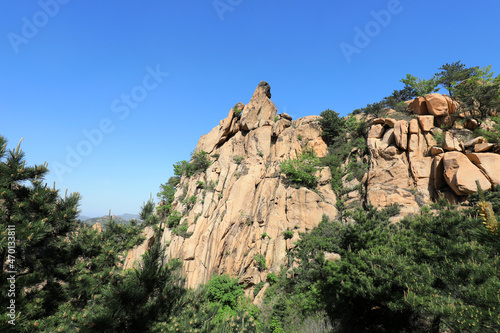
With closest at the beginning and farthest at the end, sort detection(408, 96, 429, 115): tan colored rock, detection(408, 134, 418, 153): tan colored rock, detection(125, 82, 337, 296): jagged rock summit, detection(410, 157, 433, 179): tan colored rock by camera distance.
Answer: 1. detection(410, 157, 433, 179): tan colored rock
2. detection(408, 134, 418, 153): tan colored rock
3. detection(125, 82, 337, 296): jagged rock summit
4. detection(408, 96, 429, 115): tan colored rock

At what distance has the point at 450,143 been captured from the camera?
19062mm

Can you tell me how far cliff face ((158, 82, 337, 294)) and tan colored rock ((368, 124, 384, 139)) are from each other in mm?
6217

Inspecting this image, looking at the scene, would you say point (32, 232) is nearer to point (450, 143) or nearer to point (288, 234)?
point (288, 234)

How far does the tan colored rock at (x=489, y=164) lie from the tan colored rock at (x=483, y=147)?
2.49ft

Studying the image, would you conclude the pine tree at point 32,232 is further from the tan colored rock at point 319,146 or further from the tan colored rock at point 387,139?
the tan colored rock at point 319,146

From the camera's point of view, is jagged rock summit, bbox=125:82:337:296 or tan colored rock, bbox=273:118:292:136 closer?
jagged rock summit, bbox=125:82:337:296

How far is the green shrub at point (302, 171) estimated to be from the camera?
24.2m

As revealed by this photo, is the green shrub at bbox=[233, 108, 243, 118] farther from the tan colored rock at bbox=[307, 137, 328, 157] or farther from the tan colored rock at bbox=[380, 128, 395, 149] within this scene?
the tan colored rock at bbox=[380, 128, 395, 149]

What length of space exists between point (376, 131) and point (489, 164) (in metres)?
9.67

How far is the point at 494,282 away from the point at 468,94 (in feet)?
79.3

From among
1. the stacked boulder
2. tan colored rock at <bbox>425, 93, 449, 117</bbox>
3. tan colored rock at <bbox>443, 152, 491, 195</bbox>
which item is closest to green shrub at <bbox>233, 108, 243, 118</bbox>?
the stacked boulder

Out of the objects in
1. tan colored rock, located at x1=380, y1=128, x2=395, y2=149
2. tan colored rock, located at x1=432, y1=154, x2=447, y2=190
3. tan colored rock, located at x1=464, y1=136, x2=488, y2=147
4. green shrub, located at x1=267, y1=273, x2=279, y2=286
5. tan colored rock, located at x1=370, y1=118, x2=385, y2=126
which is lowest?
green shrub, located at x1=267, y1=273, x2=279, y2=286

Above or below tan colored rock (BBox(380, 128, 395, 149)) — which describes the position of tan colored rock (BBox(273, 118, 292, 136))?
above

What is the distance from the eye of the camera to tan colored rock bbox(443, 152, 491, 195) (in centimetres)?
1628
